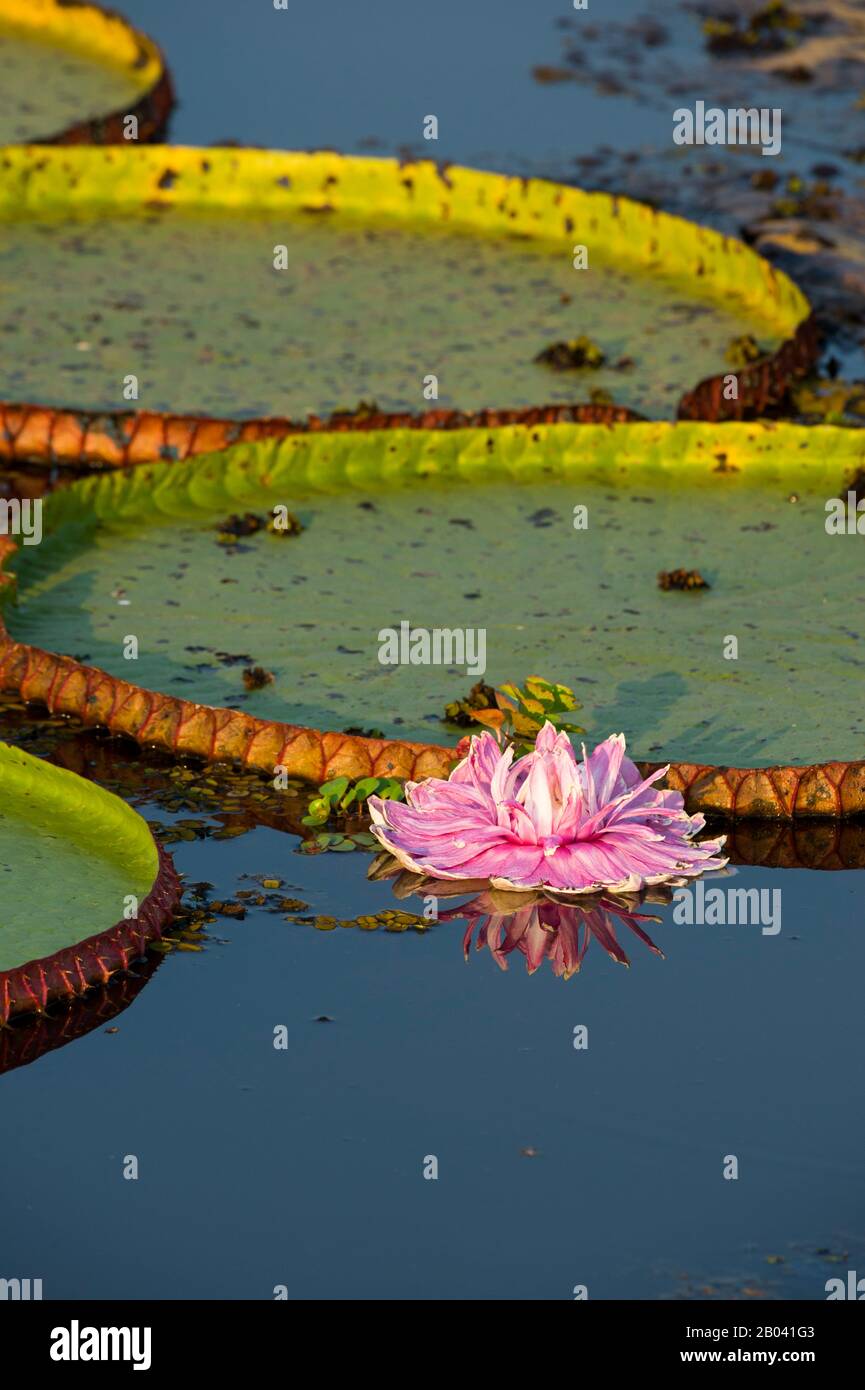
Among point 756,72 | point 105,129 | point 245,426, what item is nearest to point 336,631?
point 245,426

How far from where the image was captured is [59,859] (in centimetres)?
662

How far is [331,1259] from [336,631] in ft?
9.98

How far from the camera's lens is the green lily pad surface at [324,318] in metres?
10.1

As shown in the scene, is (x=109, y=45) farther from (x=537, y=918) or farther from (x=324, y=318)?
(x=537, y=918)

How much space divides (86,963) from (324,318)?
17.5 ft

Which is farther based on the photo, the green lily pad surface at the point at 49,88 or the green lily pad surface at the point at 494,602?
the green lily pad surface at the point at 49,88

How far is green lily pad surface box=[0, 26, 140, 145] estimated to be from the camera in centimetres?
1401

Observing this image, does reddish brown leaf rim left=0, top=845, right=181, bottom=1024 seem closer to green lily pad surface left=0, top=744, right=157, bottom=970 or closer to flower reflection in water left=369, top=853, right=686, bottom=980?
green lily pad surface left=0, top=744, right=157, bottom=970

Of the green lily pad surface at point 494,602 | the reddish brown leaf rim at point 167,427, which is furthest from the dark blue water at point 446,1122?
the reddish brown leaf rim at point 167,427

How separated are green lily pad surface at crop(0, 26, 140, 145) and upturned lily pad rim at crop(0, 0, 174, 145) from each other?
0.08 metres

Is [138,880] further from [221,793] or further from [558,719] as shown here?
[558,719]

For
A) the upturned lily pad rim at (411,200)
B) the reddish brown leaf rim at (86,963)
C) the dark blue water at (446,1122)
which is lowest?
the dark blue water at (446,1122)

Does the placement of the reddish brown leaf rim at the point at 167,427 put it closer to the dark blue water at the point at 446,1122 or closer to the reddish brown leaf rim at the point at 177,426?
the reddish brown leaf rim at the point at 177,426

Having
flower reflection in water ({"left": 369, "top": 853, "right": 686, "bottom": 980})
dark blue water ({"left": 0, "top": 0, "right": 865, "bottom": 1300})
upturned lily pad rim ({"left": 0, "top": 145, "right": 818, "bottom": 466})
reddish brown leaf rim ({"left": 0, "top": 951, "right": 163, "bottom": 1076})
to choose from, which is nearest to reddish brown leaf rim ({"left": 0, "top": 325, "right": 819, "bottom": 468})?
upturned lily pad rim ({"left": 0, "top": 145, "right": 818, "bottom": 466})
